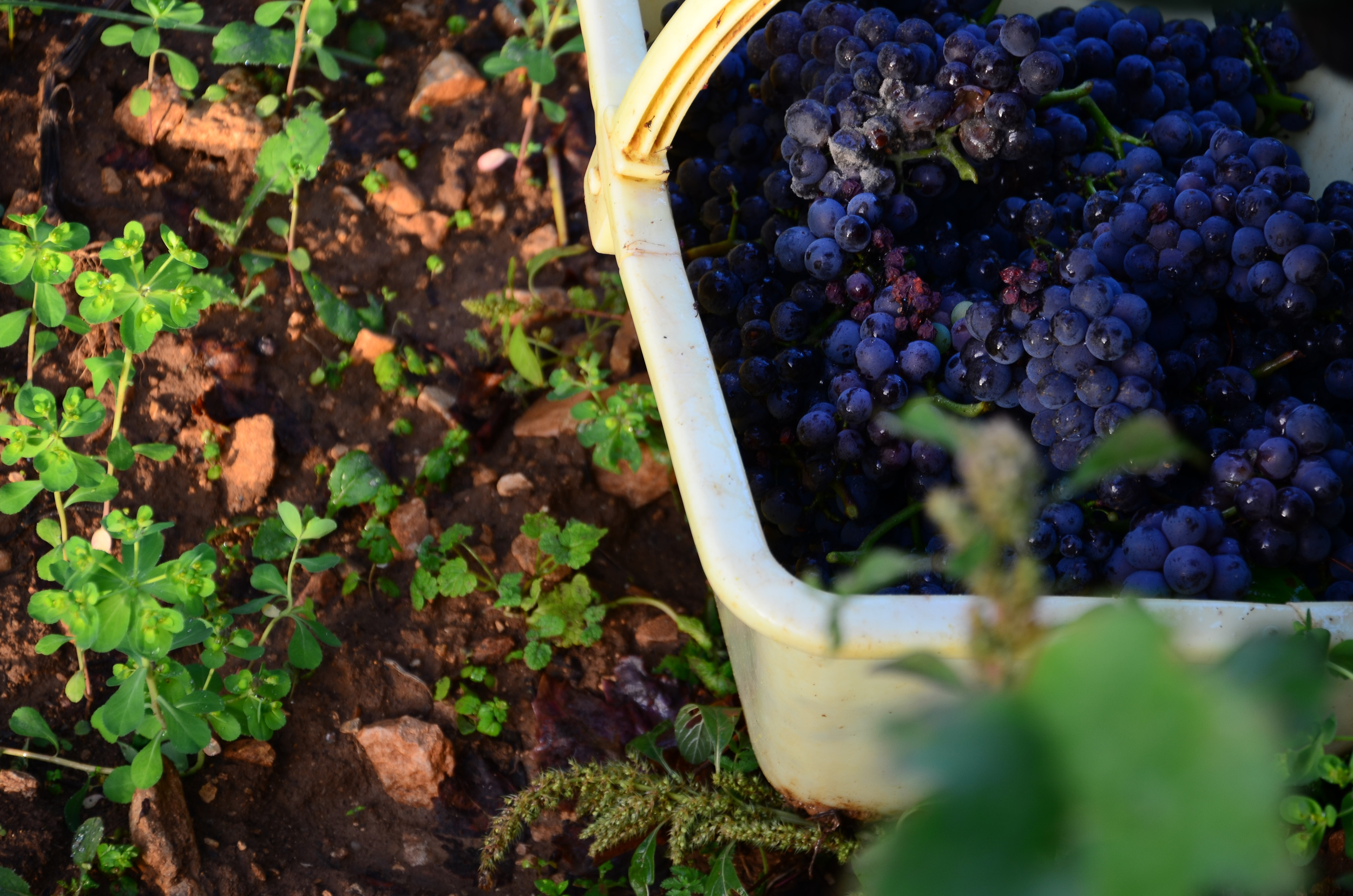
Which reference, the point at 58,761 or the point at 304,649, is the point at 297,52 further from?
the point at 58,761

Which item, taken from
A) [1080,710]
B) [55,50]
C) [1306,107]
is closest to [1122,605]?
[1080,710]

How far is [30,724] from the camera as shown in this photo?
1.11m

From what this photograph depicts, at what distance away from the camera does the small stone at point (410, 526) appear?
138 cm

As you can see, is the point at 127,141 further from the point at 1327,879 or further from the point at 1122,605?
the point at 1327,879

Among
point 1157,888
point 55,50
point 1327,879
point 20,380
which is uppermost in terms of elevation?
point 1157,888

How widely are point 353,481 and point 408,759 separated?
391 mm

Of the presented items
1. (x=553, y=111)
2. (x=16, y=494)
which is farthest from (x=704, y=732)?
(x=553, y=111)

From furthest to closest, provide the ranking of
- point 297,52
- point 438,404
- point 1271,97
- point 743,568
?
1. point 297,52
2. point 438,404
3. point 1271,97
4. point 743,568

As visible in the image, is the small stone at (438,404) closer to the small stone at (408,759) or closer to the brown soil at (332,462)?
the brown soil at (332,462)

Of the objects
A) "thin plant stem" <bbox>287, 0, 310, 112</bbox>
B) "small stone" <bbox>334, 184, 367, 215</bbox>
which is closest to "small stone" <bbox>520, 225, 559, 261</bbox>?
"small stone" <bbox>334, 184, 367, 215</bbox>

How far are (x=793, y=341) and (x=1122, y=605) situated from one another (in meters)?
0.82

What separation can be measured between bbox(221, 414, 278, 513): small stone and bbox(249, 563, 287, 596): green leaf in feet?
0.73

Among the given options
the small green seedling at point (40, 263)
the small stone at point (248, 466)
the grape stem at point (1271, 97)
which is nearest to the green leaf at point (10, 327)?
the small green seedling at point (40, 263)

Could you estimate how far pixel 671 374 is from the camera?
2.88ft
